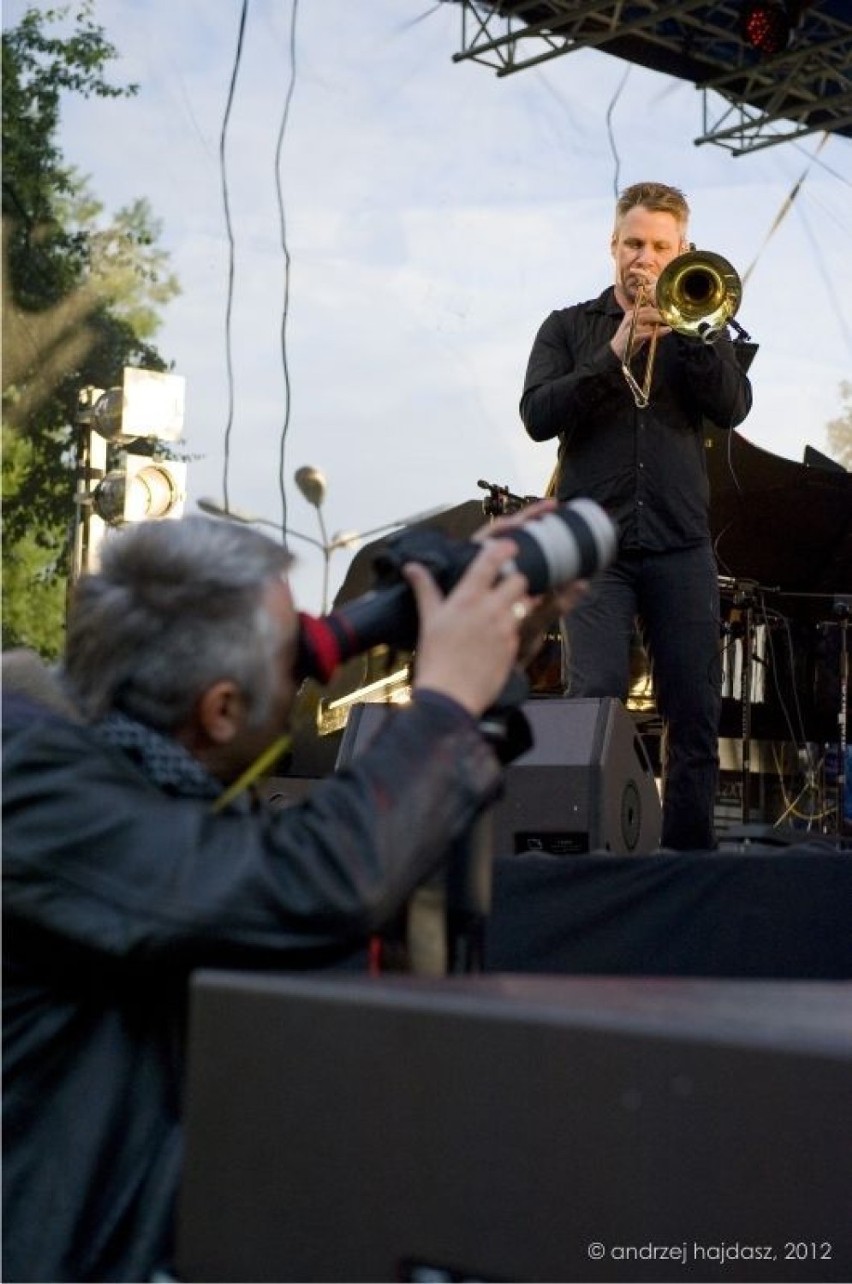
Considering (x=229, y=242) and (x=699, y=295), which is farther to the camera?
(x=229, y=242)

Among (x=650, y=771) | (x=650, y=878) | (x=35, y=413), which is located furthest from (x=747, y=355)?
(x=35, y=413)

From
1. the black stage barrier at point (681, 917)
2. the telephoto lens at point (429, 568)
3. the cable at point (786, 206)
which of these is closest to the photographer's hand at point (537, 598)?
the telephoto lens at point (429, 568)

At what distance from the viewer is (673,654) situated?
391cm

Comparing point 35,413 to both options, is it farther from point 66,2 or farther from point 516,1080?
point 516,1080

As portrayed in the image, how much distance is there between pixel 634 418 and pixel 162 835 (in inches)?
116

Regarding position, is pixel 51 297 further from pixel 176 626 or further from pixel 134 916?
pixel 134 916

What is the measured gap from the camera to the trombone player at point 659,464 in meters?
3.92

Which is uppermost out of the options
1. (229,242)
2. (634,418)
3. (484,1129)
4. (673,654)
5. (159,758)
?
(229,242)

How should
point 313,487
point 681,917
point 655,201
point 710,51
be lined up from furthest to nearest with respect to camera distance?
point 710,51, point 313,487, point 655,201, point 681,917

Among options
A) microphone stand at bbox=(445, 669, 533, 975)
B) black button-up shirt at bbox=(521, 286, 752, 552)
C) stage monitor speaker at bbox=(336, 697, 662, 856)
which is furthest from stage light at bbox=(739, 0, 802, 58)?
microphone stand at bbox=(445, 669, 533, 975)

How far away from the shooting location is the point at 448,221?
7.92 metres

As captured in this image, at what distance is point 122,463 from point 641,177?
11.2 ft

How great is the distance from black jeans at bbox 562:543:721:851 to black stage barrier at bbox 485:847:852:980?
0.79 m

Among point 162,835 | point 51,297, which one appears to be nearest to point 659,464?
point 162,835
